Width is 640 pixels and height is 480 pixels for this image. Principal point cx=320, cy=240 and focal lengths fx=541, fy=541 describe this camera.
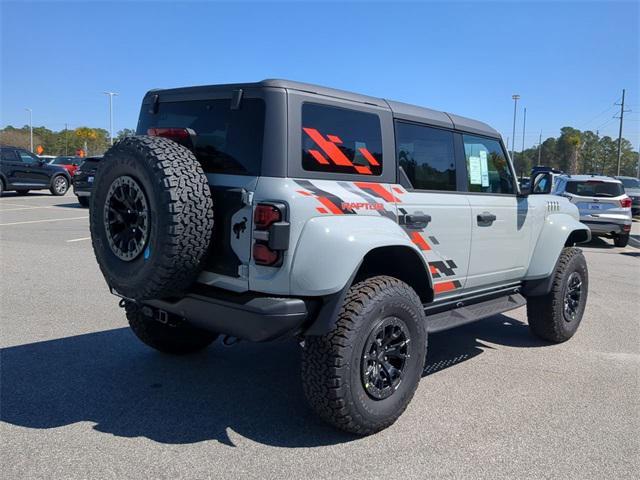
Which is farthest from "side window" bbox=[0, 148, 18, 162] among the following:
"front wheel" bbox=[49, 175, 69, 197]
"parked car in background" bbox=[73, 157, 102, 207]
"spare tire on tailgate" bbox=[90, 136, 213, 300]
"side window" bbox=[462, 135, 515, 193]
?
"side window" bbox=[462, 135, 515, 193]

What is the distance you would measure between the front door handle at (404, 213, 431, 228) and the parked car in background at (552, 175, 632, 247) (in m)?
10.7

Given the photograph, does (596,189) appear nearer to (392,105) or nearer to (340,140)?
(392,105)

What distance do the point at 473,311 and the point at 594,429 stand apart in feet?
4.02

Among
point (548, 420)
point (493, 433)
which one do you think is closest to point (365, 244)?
point (493, 433)

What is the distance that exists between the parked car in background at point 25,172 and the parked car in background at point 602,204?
17.7 meters

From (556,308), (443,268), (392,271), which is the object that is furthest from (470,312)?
(556,308)

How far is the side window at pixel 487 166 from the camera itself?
4.52 meters

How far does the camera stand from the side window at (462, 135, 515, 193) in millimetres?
4520

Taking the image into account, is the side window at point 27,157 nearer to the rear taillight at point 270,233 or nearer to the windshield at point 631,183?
the rear taillight at point 270,233

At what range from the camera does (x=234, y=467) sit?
290cm

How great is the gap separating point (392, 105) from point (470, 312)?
69.8 inches

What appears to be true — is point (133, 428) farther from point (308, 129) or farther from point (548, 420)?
point (548, 420)

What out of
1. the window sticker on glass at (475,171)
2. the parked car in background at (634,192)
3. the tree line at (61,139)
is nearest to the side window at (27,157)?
the window sticker on glass at (475,171)

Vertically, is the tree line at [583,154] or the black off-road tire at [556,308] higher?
the tree line at [583,154]
